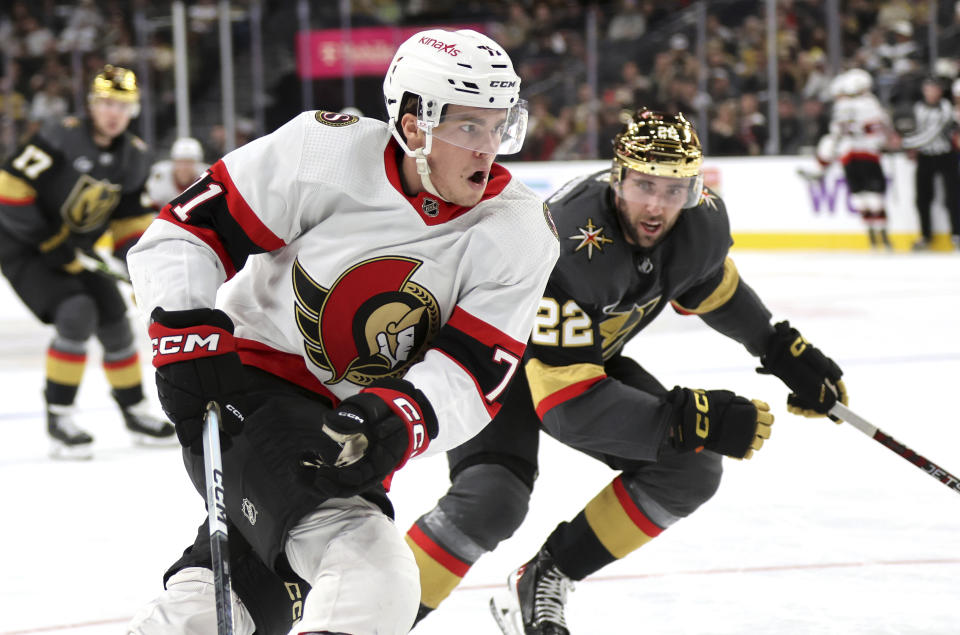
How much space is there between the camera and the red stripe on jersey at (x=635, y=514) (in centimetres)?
245

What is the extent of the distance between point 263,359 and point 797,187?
374 inches

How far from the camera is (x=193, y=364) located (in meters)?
1.72

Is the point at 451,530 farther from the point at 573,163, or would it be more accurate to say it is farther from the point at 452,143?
the point at 573,163

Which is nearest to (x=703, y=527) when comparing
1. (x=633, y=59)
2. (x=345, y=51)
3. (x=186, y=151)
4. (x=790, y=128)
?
(x=186, y=151)

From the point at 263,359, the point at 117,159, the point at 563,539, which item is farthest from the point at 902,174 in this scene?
the point at 263,359

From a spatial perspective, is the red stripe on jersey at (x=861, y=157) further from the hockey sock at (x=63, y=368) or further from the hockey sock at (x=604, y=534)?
the hockey sock at (x=604, y=534)

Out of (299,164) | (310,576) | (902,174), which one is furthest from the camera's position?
(902,174)

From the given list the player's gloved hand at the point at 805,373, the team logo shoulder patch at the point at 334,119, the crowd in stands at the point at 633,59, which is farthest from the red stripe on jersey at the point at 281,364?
the crowd in stands at the point at 633,59

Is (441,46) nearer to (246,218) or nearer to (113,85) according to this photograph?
(246,218)

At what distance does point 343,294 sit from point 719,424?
77 centimetres

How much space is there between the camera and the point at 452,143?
1.87 metres

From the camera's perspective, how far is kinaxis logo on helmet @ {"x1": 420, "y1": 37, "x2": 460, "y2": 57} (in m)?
1.88

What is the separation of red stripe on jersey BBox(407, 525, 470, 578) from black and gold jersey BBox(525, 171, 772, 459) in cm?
30

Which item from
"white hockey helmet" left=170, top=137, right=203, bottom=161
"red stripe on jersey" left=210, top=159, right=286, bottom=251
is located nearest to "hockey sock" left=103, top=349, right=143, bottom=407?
"red stripe on jersey" left=210, top=159, right=286, bottom=251
